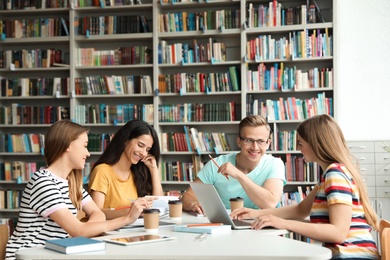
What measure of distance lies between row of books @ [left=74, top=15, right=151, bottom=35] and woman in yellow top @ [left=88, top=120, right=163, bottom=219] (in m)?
2.47

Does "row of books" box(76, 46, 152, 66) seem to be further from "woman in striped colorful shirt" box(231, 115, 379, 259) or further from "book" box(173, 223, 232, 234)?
"book" box(173, 223, 232, 234)

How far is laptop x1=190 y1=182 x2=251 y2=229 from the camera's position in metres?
2.38

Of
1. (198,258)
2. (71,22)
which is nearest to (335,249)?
(198,258)

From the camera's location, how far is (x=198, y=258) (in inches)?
70.5

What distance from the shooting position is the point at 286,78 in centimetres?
551

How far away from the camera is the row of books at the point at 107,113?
584 cm

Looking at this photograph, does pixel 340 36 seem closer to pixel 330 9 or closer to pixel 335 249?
pixel 330 9

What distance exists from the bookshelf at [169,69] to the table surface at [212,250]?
3463mm

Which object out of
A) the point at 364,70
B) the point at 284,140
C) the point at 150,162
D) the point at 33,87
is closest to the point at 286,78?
the point at 284,140

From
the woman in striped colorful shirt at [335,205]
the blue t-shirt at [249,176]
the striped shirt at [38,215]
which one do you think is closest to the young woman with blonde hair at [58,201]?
the striped shirt at [38,215]

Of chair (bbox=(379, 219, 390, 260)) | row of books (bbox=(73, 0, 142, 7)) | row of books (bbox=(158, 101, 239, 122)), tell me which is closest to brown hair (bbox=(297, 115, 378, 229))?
chair (bbox=(379, 219, 390, 260))

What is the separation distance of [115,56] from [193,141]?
1201 millimetres

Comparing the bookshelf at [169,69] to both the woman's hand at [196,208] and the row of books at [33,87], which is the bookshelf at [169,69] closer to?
the row of books at [33,87]

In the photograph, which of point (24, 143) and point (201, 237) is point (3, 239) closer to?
point (201, 237)
